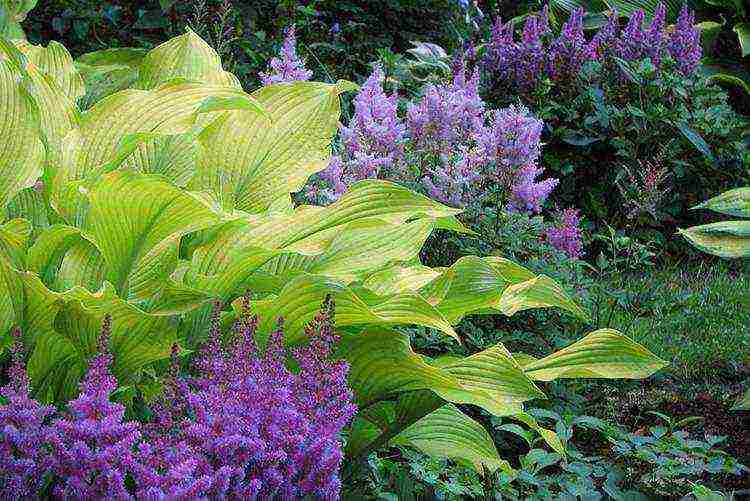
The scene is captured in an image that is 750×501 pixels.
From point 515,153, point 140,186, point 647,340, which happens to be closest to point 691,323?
point 647,340

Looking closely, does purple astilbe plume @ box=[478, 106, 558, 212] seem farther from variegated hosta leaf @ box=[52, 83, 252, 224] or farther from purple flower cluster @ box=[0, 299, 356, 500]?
purple flower cluster @ box=[0, 299, 356, 500]

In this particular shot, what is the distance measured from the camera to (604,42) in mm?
5828

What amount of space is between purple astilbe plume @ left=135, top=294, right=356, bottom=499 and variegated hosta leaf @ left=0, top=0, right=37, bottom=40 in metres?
2.33

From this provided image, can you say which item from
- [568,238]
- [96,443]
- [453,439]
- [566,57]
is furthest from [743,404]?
[566,57]

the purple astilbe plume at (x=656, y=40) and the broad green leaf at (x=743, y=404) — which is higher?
the purple astilbe plume at (x=656, y=40)

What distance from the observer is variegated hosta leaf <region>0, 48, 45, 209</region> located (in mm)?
2373

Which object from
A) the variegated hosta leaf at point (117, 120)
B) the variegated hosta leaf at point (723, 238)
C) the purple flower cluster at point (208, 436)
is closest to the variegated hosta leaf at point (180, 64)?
the variegated hosta leaf at point (117, 120)

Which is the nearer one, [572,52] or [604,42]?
[572,52]

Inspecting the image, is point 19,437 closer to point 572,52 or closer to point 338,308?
point 338,308

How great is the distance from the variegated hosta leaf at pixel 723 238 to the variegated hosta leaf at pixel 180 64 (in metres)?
2.05

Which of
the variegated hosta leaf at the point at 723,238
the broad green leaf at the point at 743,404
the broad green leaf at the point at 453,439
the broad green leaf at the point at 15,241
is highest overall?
the broad green leaf at the point at 15,241

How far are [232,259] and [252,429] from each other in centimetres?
74

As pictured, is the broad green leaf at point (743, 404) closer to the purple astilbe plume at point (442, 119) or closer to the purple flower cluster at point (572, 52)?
the purple astilbe plume at point (442, 119)

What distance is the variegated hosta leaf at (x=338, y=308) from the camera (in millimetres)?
2229
